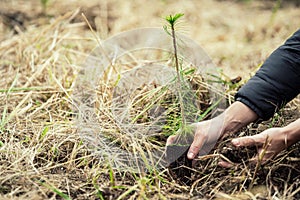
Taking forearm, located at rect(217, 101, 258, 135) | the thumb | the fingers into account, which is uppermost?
forearm, located at rect(217, 101, 258, 135)

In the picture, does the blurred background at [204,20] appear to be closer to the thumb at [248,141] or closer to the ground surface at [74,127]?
the ground surface at [74,127]

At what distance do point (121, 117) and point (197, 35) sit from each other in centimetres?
139

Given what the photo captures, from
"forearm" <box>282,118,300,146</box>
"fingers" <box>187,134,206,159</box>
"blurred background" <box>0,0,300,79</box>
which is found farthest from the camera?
"blurred background" <box>0,0,300,79</box>

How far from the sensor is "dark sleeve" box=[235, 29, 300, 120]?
1.31 meters

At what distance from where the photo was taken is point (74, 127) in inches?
55.3

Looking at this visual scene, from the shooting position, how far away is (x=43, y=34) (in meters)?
2.15

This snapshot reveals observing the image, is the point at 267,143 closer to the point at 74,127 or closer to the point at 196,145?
the point at 196,145

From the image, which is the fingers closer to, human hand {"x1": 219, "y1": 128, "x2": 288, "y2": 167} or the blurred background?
human hand {"x1": 219, "y1": 128, "x2": 288, "y2": 167}

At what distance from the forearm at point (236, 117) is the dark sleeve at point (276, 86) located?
16mm

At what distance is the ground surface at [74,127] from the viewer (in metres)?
1.17

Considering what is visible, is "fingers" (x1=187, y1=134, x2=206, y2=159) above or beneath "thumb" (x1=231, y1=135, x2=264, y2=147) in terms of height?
beneath

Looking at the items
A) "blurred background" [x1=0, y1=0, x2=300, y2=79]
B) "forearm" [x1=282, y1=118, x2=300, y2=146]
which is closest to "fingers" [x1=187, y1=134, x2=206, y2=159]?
"forearm" [x1=282, y1=118, x2=300, y2=146]

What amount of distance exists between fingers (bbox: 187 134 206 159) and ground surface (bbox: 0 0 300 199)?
2.0 inches

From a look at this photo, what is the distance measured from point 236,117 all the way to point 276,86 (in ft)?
0.51
